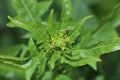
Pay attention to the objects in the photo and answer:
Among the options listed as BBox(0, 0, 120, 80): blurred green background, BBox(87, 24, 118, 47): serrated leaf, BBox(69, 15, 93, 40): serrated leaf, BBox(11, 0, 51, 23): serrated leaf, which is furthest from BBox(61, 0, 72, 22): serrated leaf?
BBox(0, 0, 120, 80): blurred green background

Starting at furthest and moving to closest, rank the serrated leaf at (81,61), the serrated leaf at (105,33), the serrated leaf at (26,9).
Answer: the serrated leaf at (105,33)
the serrated leaf at (26,9)
the serrated leaf at (81,61)

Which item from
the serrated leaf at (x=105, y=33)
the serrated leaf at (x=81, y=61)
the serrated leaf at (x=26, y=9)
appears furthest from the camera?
the serrated leaf at (x=105, y=33)

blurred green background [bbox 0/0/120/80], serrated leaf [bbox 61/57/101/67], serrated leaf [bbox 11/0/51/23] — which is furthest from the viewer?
blurred green background [bbox 0/0/120/80]

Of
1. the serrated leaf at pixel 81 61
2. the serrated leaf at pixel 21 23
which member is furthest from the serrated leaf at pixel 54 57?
the serrated leaf at pixel 21 23

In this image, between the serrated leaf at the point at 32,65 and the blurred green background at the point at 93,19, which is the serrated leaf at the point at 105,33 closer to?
the blurred green background at the point at 93,19

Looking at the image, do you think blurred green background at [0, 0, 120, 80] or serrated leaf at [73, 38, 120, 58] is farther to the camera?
blurred green background at [0, 0, 120, 80]

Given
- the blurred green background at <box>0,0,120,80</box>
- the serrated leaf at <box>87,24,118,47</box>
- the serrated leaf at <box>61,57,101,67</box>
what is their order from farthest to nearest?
the blurred green background at <box>0,0,120,80</box> → the serrated leaf at <box>87,24,118,47</box> → the serrated leaf at <box>61,57,101,67</box>

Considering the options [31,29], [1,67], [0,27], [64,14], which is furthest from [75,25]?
[0,27]

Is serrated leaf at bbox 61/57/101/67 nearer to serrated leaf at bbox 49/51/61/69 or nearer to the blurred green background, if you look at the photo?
serrated leaf at bbox 49/51/61/69

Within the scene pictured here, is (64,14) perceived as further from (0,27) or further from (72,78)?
(0,27)

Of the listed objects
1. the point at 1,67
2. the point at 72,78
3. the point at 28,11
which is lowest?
the point at 72,78

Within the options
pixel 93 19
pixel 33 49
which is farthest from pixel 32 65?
pixel 93 19
